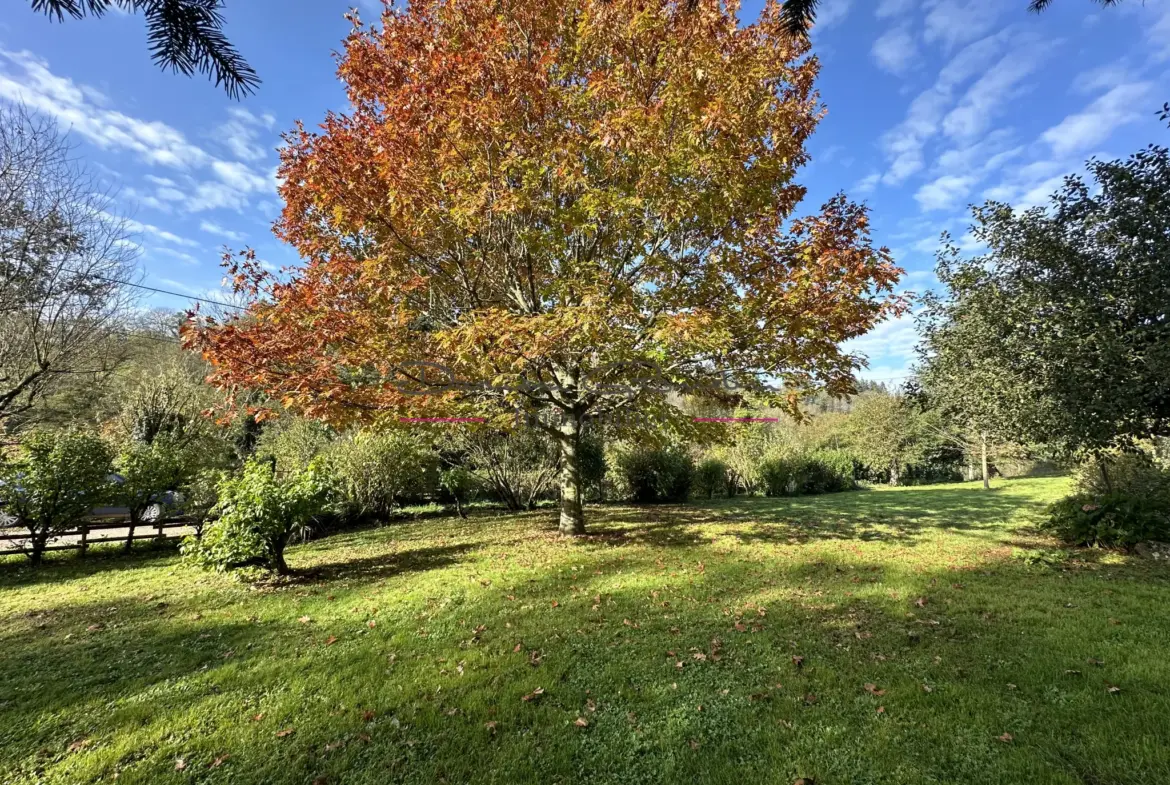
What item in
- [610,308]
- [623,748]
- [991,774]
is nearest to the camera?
[991,774]

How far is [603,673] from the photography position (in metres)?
3.92

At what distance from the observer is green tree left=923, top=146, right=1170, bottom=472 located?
6816 millimetres

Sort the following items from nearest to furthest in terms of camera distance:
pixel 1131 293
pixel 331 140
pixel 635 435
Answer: pixel 1131 293 < pixel 331 140 < pixel 635 435

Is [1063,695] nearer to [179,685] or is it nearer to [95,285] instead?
[179,685]

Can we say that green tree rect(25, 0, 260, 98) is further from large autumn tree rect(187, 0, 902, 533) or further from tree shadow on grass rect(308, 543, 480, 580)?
tree shadow on grass rect(308, 543, 480, 580)

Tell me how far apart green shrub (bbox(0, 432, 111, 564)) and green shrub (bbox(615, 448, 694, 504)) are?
44.3ft

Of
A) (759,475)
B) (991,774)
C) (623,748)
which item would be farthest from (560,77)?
(759,475)

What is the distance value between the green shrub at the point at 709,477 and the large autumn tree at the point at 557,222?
11.0 m

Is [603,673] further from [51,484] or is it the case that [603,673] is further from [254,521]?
[51,484]

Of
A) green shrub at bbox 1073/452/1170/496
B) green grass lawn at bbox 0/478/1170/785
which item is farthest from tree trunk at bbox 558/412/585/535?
green shrub at bbox 1073/452/1170/496

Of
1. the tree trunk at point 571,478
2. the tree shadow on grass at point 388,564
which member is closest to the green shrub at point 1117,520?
the tree trunk at point 571,478

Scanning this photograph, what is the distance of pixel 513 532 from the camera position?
10422 mm

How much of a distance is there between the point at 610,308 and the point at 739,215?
298 centimetres

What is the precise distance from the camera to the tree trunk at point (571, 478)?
→ 9680mm
